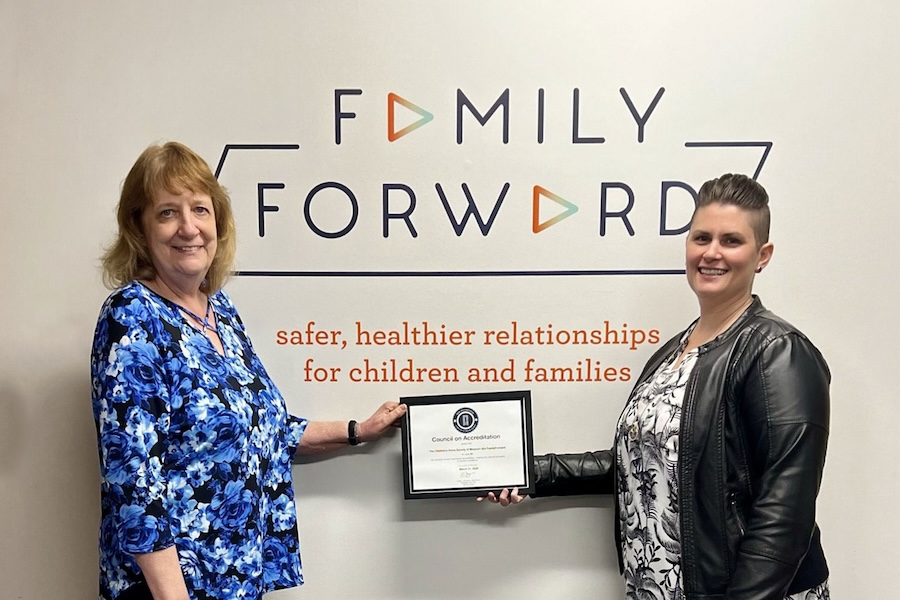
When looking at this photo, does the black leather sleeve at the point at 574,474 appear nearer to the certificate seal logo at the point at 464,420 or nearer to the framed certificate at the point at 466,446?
the framed certificate at the point at 466,446

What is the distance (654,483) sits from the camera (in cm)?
159

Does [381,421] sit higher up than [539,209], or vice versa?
[539,209]

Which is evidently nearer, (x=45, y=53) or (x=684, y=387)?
(x=684, y=387)

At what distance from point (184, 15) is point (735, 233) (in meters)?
1.44

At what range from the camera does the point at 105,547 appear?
1548mm

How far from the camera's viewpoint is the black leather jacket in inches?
55.4

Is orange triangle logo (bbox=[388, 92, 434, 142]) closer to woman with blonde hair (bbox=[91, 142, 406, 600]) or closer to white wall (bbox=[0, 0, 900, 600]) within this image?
white wall (bbox=[0, 0, 900, 600])

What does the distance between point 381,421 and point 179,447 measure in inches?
22.4

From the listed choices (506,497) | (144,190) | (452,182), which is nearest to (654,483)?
(506,497)

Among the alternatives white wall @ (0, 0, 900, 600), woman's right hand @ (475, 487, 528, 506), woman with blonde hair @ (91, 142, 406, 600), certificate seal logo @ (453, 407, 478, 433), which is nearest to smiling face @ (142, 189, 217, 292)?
woman with blonde hair @ (91, 142, 406, 600)

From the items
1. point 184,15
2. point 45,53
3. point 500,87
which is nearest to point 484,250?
point 500,87

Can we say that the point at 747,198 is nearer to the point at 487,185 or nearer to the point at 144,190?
the point at 487,185

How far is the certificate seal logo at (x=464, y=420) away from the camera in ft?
6.06

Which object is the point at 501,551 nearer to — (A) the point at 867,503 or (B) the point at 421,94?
(A) the point at 867,503
